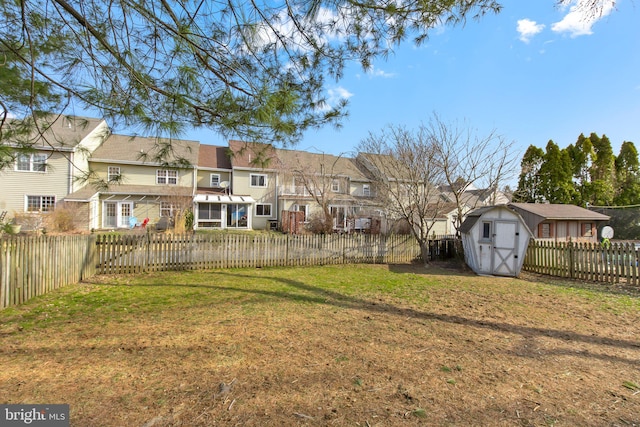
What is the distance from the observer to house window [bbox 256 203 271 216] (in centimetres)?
2578

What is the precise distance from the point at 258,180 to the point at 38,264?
20.7 metres

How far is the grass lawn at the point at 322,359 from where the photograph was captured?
2.58 m

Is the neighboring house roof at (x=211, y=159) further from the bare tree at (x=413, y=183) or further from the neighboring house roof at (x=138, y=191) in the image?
the bare tree at (x=413, y=183)

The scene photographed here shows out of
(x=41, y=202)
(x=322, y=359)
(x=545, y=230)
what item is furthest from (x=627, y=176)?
(x=41, y=202)

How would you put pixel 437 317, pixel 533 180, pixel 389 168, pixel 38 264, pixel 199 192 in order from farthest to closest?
1. pixel 533 180
2. pixel 199 192
3. pixel 389 168
4. pixel 38 264
5. pixel 437 317

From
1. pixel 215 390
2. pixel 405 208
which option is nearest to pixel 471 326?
pixel 215 390

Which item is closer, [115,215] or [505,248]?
[505,248]

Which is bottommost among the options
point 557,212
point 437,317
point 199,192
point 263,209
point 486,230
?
point 437,317

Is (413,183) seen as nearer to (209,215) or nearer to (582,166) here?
(209,215)

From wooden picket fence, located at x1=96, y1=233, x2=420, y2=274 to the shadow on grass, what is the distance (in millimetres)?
2140

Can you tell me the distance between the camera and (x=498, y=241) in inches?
397

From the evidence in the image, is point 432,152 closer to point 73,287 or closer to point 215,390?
point 215,390

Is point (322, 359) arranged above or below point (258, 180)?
below

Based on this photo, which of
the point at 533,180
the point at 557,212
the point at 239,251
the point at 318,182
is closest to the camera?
the point at 239,251
